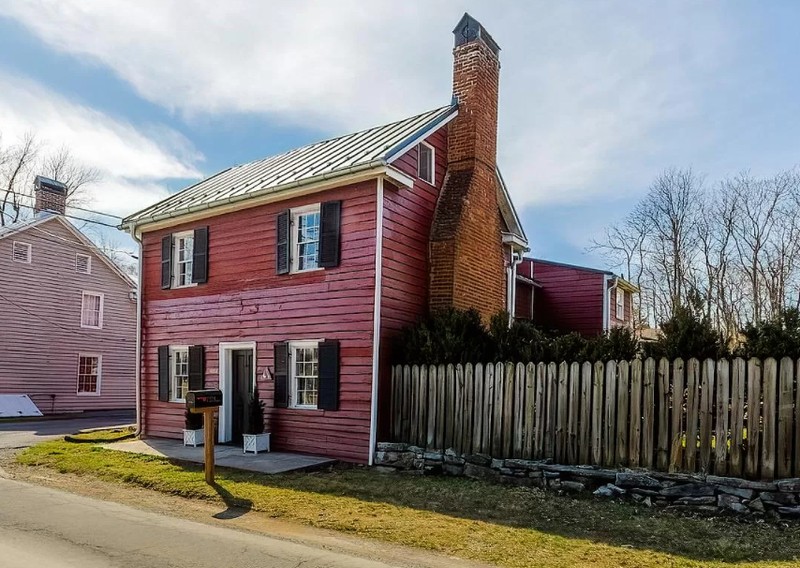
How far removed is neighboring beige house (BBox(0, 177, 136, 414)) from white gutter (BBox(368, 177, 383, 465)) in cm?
1782

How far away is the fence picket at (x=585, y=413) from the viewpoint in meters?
8.84

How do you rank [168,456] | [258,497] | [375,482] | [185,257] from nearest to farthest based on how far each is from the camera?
[258,497] → [375,482] → [168,456] → [185,257]

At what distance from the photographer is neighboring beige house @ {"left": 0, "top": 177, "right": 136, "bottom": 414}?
2281 centimetres

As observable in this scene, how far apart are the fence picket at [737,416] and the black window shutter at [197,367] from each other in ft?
34.3

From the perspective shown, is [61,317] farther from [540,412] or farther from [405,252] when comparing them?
[540,412]

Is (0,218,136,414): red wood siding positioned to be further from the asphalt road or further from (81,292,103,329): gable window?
the asphalt road

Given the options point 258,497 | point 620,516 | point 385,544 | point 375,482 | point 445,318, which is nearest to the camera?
point 385,544

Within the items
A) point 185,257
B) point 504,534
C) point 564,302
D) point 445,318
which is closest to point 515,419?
point 445,318

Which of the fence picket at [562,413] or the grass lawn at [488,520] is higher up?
the fence picket at [562,413]

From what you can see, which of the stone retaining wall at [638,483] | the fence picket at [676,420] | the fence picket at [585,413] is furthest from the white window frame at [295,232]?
the fence picket at [676,420]

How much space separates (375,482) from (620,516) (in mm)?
3592

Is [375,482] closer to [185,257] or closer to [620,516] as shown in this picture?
[620,516]

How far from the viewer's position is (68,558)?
226 inches

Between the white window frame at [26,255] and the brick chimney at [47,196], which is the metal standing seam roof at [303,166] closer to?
the white window frame at [26,255]
